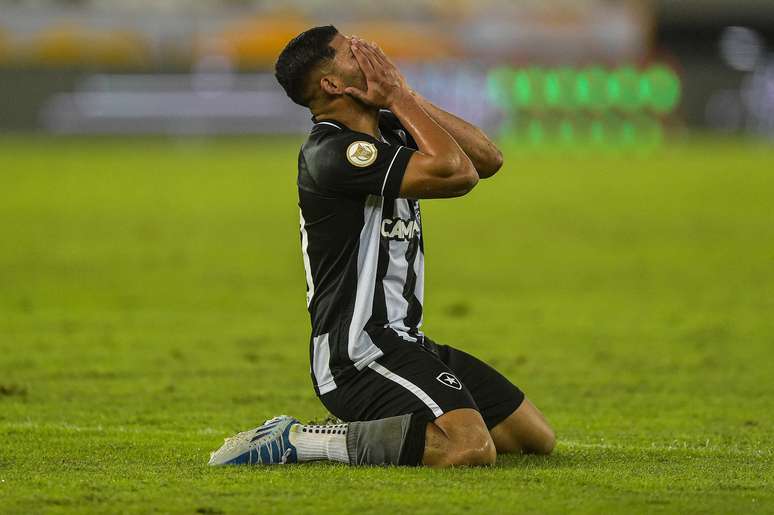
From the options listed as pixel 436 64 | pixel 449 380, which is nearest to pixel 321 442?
pixel 449 380

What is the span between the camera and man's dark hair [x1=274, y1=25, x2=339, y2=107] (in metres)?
5.13

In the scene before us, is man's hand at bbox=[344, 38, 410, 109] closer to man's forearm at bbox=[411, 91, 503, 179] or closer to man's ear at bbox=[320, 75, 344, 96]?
man's ear at bbox=[320, 75, 344, 96]

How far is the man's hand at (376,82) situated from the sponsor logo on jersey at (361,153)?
0.21 m

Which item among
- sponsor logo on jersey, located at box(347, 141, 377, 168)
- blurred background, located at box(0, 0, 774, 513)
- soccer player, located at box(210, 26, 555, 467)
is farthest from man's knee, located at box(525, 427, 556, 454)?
sponsor logo on jersey, located at box(347, 141, 377, 168)

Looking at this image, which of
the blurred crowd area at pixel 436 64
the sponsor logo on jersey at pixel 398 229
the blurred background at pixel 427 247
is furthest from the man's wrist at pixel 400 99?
the blurred crowd area at pixel 436 64

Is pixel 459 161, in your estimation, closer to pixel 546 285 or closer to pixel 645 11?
pixel 546 285

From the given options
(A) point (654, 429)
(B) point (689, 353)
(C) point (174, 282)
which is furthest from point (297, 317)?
(A) point (654, 429)

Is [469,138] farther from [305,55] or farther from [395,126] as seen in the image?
[305,55]

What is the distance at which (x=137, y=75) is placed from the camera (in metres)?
27.6

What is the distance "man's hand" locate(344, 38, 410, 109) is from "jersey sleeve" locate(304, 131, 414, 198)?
15cm

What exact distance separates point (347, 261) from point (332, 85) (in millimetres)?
663

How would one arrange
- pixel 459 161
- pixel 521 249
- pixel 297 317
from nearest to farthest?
pixel 459 161 < pixel 297 317 < pixel 521 249

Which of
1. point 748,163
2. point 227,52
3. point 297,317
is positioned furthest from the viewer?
point 227,52

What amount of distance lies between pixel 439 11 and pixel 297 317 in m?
25.3
